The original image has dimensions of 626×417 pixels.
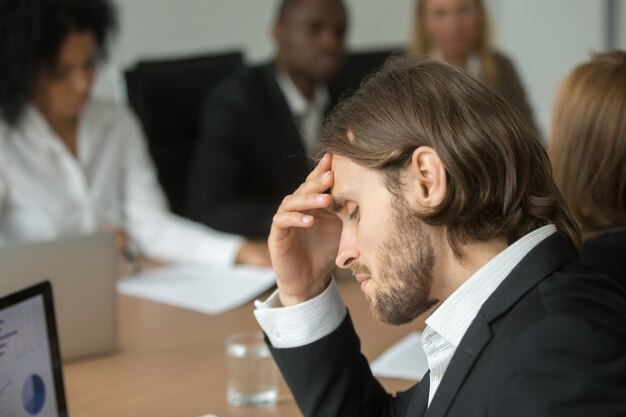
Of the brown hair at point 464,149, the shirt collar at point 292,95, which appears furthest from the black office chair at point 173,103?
the brown hair at point 464,149

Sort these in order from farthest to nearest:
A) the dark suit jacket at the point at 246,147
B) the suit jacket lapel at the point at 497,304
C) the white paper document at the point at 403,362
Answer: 1. the dark suit jacket at the point at 246,147
2. the white paper document at the point at 403,362
3. the suit jacket lapel at the point at 497,304

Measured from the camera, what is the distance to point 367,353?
5.41 ft

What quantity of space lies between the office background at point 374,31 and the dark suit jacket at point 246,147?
0.85 meters

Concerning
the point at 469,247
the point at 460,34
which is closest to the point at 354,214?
the point at 469,247

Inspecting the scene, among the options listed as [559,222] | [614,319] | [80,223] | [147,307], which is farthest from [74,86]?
[614,319]

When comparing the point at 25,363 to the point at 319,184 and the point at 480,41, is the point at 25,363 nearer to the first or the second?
the point at 319,184

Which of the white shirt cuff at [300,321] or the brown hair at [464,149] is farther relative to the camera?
the white shirt cuff at [300,321]

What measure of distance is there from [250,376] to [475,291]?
0.54m

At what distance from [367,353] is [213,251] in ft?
2.23

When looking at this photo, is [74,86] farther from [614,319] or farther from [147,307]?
[614,319]

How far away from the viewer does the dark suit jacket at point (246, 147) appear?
2963mm

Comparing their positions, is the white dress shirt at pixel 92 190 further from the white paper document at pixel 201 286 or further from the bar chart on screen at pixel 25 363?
the bar chart on screen at pixel 25 363

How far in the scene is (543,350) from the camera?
0.90m

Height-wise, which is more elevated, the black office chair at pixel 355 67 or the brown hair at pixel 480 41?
the brown hair at pixel 480 41
